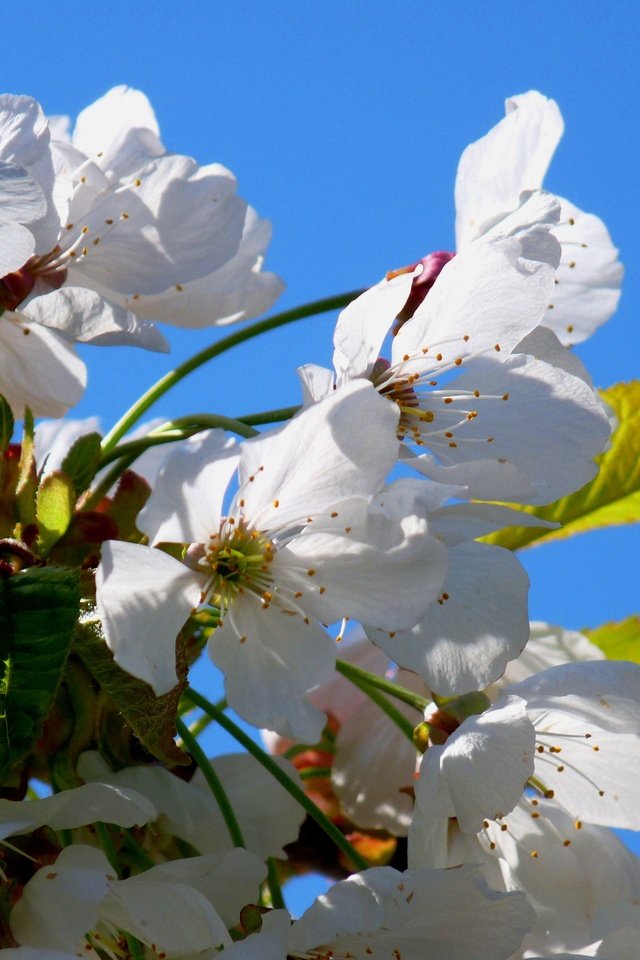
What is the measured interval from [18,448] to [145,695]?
323 mm

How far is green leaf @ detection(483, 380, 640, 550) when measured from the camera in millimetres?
1511

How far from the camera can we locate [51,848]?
3.06 ft

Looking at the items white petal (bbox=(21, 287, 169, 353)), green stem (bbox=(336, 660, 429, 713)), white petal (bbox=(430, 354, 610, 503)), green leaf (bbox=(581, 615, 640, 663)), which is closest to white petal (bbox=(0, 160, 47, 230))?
white petal (bbox=(21, 287, 169, 353))

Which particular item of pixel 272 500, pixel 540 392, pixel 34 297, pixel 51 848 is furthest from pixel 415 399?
pixel 51 848

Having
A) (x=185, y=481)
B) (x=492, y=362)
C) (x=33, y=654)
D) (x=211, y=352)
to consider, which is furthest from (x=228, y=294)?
(x=33, y=654)

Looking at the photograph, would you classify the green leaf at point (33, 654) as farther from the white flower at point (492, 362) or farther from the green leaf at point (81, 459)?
the white flower at point (492, 362)

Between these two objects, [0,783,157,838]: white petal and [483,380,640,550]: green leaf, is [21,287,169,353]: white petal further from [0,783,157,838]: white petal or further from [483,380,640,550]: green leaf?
[483,380,640,550]: green leaf

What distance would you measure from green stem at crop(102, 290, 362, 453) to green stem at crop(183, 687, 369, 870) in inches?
9.7

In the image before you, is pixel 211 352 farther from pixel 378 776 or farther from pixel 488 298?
pixel 378 776

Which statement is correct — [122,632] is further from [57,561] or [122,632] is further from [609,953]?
[609,953]

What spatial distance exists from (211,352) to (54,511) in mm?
289

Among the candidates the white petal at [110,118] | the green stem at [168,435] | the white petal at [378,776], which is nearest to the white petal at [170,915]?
the green stem at [168,435]

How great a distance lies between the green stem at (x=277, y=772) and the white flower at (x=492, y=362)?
0.28 metres

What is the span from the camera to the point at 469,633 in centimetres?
97
